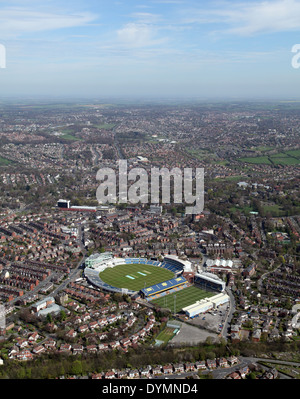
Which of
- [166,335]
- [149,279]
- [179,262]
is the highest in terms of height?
[179,262]

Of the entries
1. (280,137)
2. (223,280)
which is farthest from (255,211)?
(280,137)

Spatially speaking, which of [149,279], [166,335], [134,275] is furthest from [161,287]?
[166,335]

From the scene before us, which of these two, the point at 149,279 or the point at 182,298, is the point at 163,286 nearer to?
the point at 182,298

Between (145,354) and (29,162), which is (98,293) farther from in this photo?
(29,162)

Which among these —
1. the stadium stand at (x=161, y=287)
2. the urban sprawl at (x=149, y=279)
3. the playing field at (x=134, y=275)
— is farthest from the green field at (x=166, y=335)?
the playing field at (x=134, y=275)

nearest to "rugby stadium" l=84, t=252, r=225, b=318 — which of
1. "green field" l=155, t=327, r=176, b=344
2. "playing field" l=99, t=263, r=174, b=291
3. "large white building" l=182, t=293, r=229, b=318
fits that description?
"playing field" l=99, t=263, r=174, b=291

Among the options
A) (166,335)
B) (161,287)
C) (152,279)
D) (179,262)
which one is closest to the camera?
(166,335)

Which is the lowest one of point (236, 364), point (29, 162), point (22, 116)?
point (236, 364)
